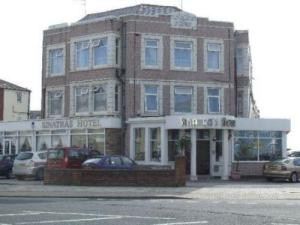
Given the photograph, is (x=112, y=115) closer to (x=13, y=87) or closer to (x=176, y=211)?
(x=176, y=211)

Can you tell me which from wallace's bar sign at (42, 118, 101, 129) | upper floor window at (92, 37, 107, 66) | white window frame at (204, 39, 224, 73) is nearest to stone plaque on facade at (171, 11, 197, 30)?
white window frame at (204, 39, 224, 73)

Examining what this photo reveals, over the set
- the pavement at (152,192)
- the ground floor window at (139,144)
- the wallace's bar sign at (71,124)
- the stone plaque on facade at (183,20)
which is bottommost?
the pavement at (152,192)

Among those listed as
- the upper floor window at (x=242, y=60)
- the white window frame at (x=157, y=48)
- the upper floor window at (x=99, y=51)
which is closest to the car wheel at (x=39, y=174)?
the upper floor window at (x=99, y=51)

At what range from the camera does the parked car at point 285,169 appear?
113 feet

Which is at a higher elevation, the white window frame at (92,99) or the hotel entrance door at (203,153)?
the white window frame at (92,99)

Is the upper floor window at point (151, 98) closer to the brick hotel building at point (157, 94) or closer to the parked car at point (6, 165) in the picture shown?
the brick hotel building at point (157, 94)

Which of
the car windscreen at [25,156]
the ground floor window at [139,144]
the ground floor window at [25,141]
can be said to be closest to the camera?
the car windscreen at [25,156]

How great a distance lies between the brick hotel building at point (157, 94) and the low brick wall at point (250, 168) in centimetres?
6

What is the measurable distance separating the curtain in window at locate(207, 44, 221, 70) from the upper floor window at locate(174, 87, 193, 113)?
2156 mm

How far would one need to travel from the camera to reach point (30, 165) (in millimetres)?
33594

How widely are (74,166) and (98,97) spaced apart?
25.6ft

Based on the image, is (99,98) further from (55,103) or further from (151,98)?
(55,103)

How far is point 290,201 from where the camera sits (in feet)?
72.6

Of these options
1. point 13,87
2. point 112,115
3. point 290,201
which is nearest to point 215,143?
point 112,115
